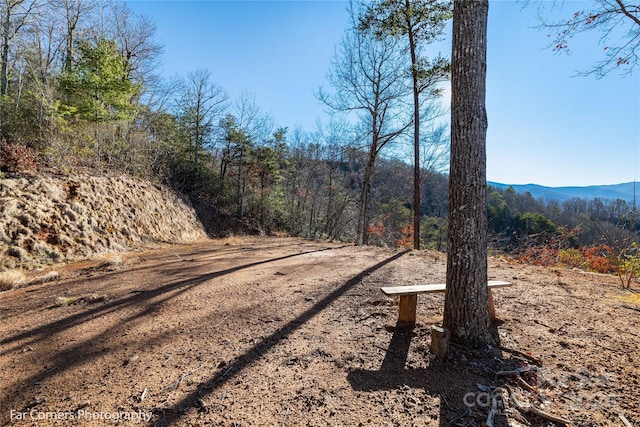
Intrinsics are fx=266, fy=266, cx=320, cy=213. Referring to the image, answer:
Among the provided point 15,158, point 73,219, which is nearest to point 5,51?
point 15,158

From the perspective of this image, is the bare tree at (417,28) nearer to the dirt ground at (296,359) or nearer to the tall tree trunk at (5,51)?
the dirt ground at (296,359)

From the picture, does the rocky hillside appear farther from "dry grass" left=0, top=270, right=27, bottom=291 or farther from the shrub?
"dry grass" left=0, top=270, right=27, bottom=291

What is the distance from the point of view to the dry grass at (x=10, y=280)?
13.7ft

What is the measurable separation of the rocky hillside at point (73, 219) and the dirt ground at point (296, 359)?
6.29 ft

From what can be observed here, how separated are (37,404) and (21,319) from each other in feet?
6.56

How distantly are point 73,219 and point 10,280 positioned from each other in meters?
2.48

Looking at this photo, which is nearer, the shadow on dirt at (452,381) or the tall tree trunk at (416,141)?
the shadow on dirt at (452,381)

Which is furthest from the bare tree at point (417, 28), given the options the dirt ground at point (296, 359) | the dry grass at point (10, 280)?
the dry grass at point (10, 280)

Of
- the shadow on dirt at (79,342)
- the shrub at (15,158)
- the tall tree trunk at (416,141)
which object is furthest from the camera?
the tall tree trunk at (416,141)

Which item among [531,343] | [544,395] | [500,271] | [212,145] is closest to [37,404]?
[544,395]

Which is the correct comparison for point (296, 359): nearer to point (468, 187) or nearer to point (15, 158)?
point (468, 187)

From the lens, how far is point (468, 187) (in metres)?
2.35

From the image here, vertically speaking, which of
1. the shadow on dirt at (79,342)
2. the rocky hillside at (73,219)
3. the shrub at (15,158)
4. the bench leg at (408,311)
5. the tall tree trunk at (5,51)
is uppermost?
the tall tree trunk at (5,51)

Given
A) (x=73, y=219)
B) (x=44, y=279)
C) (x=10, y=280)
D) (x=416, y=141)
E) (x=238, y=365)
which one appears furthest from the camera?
(x=416, y=141)
